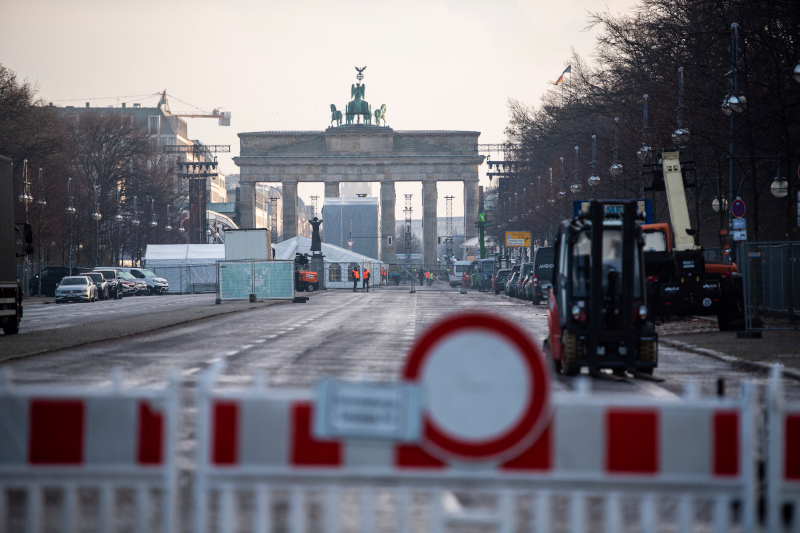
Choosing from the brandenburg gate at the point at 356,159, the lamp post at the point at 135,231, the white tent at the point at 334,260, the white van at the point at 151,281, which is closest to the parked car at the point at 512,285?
the white tent at the point at 334,260

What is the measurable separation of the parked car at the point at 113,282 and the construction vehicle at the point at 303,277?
42.8 ft

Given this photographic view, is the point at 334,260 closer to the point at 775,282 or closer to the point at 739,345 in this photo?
the point at 775,282

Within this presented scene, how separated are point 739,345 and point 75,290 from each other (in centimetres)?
4179

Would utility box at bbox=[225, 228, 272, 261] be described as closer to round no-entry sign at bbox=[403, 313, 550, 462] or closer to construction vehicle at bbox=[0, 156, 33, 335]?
construction vehicle at bbox=[0, 156, 33, 335]

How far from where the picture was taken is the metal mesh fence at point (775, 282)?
24.1 meters

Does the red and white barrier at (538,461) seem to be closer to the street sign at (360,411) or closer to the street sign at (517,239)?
the street sign at (360,411)

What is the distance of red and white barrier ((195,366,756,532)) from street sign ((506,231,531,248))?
80744mm

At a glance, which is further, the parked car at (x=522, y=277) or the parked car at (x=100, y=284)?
the parked car at (x=100, y=284)

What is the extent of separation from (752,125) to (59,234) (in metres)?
46.6

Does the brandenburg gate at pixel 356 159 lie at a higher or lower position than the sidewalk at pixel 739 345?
higher

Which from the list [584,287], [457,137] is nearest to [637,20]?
[584,287]

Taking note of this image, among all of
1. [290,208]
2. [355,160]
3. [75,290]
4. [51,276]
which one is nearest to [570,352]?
[75,290]

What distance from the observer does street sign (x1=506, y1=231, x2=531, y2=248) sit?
85250 millimetres

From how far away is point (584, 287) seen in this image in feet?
47.5
